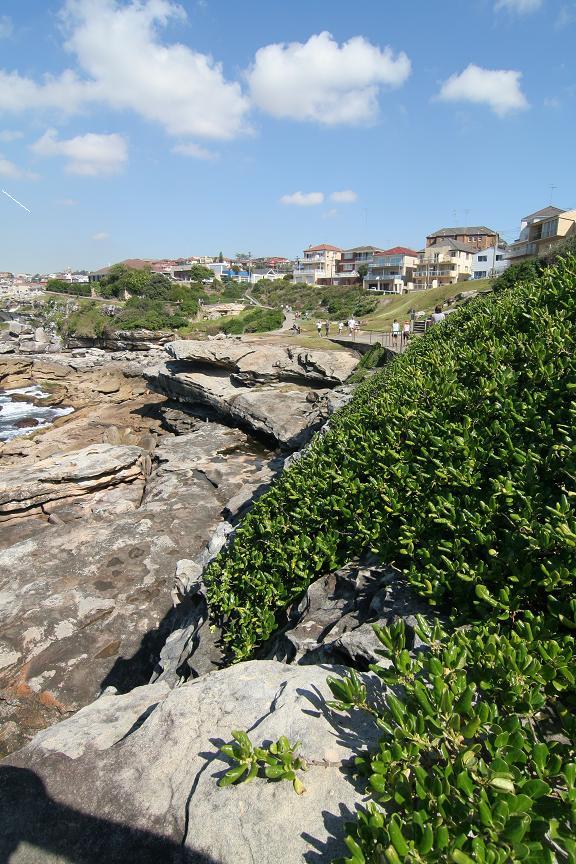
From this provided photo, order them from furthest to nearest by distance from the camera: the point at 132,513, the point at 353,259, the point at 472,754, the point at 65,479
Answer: the point at 353,259, the point at 65,479, the point at 132,513, the point at 472,754

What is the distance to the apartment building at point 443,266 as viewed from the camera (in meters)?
82.5

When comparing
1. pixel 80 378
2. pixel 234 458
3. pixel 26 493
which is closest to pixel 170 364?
pixel 234 458

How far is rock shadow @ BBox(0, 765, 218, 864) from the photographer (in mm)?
2576

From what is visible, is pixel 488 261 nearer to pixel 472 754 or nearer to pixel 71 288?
pixel 472 754

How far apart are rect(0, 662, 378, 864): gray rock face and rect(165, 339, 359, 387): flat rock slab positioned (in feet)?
67.2

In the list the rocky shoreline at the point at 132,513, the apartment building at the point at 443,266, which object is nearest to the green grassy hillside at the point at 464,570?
the rocky shoreline at the point at 132,513

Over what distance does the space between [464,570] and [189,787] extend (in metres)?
2.27

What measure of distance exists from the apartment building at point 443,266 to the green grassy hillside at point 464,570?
81.6 m

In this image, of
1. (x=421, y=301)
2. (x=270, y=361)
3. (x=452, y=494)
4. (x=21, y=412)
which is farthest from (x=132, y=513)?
(x=421, y=301)

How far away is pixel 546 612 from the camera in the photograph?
3.32 m

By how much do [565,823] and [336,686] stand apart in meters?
1.23

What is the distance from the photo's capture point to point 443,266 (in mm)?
82812

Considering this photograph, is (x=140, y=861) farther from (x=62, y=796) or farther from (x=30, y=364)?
(x=30, y=364)

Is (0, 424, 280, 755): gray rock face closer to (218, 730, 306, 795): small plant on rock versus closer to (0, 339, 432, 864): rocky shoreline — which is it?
(0, 339, 432, 864): rocky shoreline
